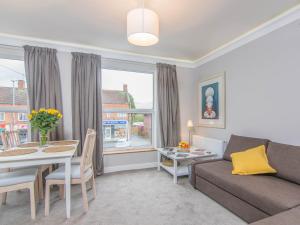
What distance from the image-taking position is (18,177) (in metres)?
1.96

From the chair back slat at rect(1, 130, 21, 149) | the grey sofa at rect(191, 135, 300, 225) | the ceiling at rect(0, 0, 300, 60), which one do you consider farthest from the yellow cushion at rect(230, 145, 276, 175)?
the chair back slat at rect(1, 130, 21, 149)

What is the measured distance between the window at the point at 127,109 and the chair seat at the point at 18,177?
1.56 m

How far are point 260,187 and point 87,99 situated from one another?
2863 mm

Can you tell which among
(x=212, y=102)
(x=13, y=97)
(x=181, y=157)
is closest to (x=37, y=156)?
(x=13, y=97)

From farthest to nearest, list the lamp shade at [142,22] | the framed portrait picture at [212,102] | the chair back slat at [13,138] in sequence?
the framed portrait picture at [212,102], the chair back slat at [13,138], the lamp shade at [142,22]

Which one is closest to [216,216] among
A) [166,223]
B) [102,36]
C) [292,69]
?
[166,223]

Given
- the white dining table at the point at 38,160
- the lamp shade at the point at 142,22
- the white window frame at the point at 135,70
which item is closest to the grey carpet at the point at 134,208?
the white dining table at the point at 38,160

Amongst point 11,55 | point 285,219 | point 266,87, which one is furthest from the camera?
point 11,55

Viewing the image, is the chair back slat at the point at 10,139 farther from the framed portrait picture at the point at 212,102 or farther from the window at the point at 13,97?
the framed portrait picture at the point at 212,102

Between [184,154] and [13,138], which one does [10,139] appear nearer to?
[13,138]

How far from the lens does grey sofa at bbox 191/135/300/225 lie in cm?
152

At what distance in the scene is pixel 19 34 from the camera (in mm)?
2721

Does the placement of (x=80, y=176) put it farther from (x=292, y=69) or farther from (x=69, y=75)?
(x=292, y=69)

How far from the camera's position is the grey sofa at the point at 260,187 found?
152 centimetres
